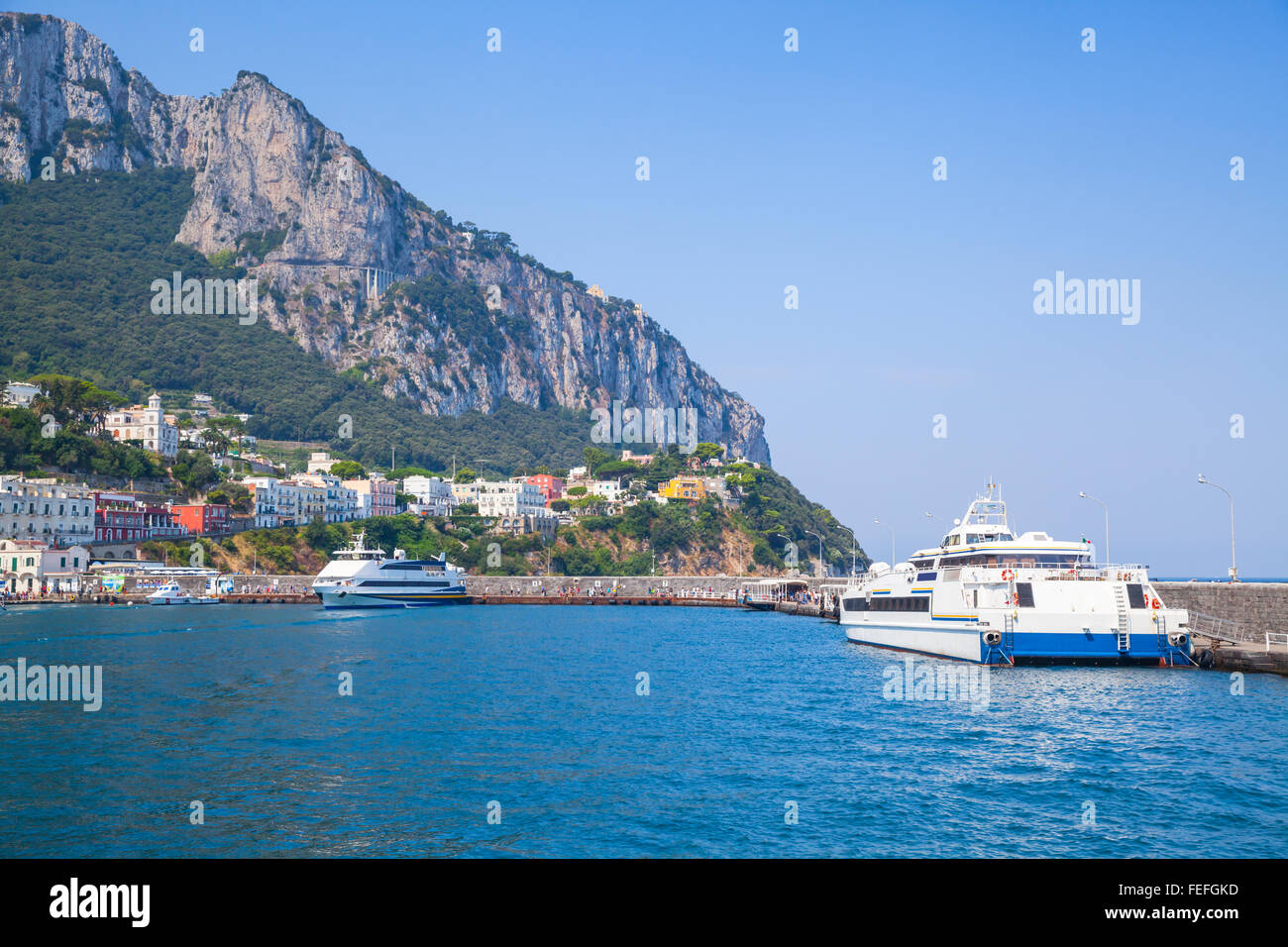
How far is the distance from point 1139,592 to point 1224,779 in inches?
943

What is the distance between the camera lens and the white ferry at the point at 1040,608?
47.7 metres

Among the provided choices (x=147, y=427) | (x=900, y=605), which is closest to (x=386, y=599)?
(x=900, y=605)

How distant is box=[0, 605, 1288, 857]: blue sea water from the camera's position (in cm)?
2097

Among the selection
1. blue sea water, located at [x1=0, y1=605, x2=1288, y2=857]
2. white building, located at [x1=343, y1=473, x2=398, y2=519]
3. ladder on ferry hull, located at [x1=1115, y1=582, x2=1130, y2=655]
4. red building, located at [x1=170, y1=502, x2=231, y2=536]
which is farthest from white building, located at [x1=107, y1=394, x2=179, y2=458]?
ladder on ferry hull, located at [x1=1115, y1=582, x2=1130, y2=655]

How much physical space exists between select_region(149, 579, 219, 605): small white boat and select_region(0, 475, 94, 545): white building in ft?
55.6

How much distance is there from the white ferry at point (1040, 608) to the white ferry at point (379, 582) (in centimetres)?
7314

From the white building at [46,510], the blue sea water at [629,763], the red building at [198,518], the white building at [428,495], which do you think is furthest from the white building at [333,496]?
the blue sea water at [629,763]

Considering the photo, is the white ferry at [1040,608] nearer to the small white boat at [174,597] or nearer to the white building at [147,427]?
the small white boat at [174,597]

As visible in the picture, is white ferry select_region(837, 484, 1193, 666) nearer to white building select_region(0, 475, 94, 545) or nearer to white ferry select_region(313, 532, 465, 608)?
white ferry select_region(313, 532, 465, 608)

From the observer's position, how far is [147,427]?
159 m
